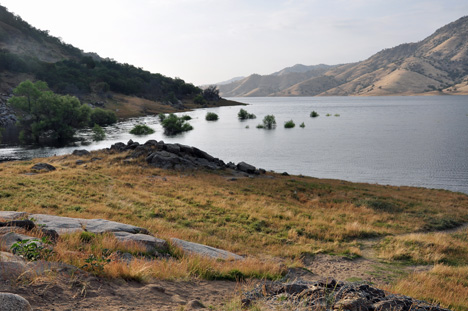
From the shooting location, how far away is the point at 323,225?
1938 centimetres

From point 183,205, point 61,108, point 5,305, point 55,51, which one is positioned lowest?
point 183,205

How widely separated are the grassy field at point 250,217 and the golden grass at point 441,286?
5cm

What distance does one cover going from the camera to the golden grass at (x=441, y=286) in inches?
348

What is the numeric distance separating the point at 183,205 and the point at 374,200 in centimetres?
1706

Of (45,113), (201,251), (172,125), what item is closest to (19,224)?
(201,251)

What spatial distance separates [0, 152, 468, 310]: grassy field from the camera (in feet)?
32.0

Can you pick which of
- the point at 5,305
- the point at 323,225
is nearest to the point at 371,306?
the point at 5,305

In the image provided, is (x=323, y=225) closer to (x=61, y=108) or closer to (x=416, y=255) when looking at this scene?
(x=416, y=255)

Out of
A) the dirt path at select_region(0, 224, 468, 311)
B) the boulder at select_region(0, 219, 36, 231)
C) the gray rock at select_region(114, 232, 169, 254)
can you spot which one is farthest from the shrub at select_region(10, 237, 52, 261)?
the gray rock at select_region(114, 232, 169, 254)

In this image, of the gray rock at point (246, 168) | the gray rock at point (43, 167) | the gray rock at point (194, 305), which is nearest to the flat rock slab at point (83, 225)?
the gray rock at point (194, 305)

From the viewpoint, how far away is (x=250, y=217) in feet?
65.7

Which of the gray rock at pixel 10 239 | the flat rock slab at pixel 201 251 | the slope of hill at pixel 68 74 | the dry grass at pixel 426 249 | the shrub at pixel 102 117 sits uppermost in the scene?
the slope of hill at pixel 68 74

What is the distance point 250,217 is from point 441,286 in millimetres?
11105

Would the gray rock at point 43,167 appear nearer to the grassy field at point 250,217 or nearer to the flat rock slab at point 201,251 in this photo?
→ the grassy field at point 250,217
